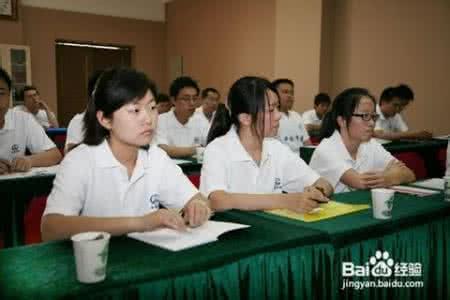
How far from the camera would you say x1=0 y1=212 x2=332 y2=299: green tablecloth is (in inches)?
38.9

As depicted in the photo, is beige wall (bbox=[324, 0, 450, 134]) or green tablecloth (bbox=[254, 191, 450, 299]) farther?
beige wall (bbox=[324, 0, 450, 134])

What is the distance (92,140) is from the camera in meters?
1.63

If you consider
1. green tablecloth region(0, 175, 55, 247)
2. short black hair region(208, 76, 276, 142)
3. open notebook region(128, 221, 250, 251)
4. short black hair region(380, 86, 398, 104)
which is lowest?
green tablecloth region(0, 175, 55, 247)

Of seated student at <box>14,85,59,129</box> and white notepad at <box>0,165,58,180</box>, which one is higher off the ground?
seated student at <box>14,85,59,129</box>

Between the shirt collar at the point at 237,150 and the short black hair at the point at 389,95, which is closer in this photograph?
the shirt collar at the point at 237,150

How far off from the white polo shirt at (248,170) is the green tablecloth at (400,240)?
37 centimetres

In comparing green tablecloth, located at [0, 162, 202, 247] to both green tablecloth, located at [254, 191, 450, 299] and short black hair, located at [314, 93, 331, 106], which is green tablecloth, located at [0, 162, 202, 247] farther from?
short black hair, located at [314, 93, 331, 106]

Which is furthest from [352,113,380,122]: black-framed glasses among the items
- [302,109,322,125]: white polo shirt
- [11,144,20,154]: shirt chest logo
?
[302,109,322,125]: white polo shirt

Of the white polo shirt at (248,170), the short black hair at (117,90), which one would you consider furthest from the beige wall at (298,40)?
the short black hair at (117,90)

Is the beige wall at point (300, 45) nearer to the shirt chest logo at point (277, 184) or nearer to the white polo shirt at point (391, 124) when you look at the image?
the white polo shirt at point (391, 124)

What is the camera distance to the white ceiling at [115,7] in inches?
306

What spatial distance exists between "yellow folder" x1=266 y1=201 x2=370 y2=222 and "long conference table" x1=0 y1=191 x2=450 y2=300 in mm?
47

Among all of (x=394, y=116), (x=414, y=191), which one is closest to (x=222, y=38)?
(x=394, y=116)

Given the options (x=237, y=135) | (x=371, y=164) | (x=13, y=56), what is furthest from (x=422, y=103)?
(x=13, y=56)
